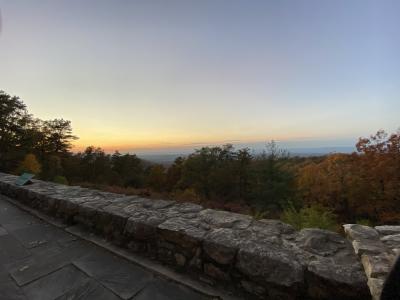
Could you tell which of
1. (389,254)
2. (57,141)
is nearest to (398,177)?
(389,254)

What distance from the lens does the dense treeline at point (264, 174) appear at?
53.7 feet

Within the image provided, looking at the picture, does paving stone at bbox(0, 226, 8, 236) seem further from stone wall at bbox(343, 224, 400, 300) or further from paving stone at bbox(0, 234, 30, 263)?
stone wall at bbox(343, 224, 400, 300)

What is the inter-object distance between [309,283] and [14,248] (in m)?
3.16

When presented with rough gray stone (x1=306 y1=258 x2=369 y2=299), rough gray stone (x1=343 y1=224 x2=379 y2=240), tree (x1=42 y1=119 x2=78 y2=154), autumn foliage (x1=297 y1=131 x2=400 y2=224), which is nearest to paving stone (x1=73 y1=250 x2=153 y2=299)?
rough gray stone (x1=306 y1=258 x2=369 y2=299)

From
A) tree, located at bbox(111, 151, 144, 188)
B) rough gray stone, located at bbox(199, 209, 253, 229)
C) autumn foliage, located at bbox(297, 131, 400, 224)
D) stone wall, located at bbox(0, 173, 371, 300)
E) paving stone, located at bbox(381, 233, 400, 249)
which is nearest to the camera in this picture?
stone wall, located at bbox(0, 173, 371, 300)

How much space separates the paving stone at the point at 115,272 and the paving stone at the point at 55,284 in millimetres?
90

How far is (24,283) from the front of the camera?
2.02 metres

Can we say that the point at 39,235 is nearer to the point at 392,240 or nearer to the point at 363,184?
the point at 392,240

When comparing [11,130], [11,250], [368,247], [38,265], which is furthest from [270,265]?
[11,130]

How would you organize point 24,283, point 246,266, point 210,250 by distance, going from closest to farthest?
1. point 246,266
2. point 210,250
3. point 24,283

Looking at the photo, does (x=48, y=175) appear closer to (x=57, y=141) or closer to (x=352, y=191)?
(x=57, y=141)

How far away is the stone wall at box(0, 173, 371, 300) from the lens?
1479mm

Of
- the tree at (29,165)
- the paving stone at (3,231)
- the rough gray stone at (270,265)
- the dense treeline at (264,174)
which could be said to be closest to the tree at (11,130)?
the dense treeline at (264,174)

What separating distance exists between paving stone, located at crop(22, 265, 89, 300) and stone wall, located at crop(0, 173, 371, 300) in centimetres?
54
